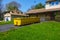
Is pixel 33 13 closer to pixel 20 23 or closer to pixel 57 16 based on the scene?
pixel 57 16

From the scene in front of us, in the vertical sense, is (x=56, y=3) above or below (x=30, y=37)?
above

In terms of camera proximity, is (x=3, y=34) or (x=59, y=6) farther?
(x=59, y=6)

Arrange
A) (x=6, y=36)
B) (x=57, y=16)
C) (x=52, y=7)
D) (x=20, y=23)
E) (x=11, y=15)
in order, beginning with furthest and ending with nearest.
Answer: (x=11, y=15) → (x=52, y=7) → (x=57, y=16) → (x=20, y=23) → (x=6, y=36)

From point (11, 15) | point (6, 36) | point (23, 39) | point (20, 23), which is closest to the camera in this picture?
point (23, 39)

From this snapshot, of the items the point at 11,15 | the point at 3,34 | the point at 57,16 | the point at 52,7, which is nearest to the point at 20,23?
the point at 3,34

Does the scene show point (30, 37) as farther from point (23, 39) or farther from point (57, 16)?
point (57, 16)

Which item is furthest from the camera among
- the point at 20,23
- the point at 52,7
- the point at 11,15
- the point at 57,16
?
the point at 11,15

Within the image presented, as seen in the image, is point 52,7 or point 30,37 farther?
point 52,7

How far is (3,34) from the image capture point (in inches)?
687

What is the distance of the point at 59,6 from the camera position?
120 feet

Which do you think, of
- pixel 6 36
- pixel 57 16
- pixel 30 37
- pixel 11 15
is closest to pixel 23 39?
pixel 30 37

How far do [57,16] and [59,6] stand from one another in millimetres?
2648

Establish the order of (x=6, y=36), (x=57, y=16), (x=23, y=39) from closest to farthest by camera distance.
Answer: (x=23, y=39)
(x=6, y=36)
(x=57, y=16)

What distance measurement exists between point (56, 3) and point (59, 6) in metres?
1.10
